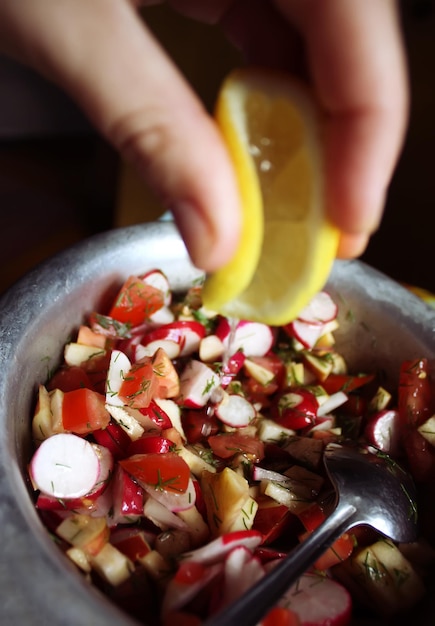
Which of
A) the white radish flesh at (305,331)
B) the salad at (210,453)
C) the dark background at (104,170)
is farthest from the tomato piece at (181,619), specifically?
the dark background at (104,170)

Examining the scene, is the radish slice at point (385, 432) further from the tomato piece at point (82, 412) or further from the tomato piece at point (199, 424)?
the tomato piece at point (82, 412)

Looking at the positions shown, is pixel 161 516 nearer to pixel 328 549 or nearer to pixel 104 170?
pixel 328 549

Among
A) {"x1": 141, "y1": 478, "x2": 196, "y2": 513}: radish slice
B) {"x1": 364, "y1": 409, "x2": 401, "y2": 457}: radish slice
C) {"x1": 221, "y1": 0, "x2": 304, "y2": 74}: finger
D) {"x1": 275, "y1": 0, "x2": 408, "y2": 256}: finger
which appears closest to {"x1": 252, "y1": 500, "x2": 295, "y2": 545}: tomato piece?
{"x1": 141, "y1": 478, "x2": 196, "y2": 513}: radish slice

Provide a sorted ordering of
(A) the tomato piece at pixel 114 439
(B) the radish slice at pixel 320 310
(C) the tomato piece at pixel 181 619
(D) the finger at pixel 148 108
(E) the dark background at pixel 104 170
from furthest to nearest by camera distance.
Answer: (E) the dark background at pixel 104 170
(B) the radish slice at pixel 320 310
(A) the tomato piece at pixel 114 439
(C) the tomato piece at pixel 181 619
(D) the finger at pixel 148 108

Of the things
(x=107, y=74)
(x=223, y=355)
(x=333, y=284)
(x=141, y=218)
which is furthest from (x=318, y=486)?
(x=141, y=218)

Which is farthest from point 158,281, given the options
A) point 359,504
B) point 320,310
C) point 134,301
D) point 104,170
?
point 104,170

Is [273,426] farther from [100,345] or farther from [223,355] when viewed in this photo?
[100,345]
